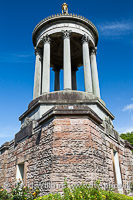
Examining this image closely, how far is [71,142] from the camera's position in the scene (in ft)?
30.0

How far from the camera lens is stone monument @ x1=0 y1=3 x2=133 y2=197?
28.5ft

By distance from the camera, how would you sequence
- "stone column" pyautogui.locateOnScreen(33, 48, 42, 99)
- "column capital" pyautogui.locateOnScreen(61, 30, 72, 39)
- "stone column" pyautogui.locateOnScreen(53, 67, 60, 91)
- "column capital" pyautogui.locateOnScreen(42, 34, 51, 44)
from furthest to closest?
1. "stone column" pyautogui.locateOnScreen(53, 67, 60, 91)
2. "column capital" pyautogui.locateOnScreen(42, 34, 51, 44)
3. "column capital" pyautogui.locateOnScreen(61, 30, 72, 39)
4. "stone column" pyautogui.locateOnScreen(33, 48, 42, 99)

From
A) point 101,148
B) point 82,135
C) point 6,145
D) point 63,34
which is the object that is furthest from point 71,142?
point 63,34

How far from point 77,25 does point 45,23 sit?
356 cm

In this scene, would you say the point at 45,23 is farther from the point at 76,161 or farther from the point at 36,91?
the point at 76,161

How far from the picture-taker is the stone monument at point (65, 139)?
28.5 ft

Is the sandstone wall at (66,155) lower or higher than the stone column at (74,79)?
lower

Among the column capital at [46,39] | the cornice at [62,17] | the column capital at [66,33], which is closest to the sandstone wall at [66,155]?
the column capital at [46,39]

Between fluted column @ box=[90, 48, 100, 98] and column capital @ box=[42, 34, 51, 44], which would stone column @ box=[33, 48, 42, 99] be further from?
fluted column @ box=[90, 48, 100, 98]

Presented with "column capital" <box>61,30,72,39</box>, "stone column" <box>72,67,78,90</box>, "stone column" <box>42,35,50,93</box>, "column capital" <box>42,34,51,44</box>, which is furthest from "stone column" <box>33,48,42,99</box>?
"stone column" <box>72,67,78,90</box>

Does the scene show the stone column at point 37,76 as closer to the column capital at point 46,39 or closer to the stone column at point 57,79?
the column capital at point 46,39

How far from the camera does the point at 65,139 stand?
9.20 meters

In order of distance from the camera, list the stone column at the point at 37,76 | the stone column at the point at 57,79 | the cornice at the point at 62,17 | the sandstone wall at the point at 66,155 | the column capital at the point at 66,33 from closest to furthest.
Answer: the sandstone wall at the point at 66,155
the stone column at the point at 37,76
the column capital at the point at 66,33
the cornice at the point at 62,17
the stone column at the point at 57,79

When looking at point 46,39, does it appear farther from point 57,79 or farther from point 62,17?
point 57,79
